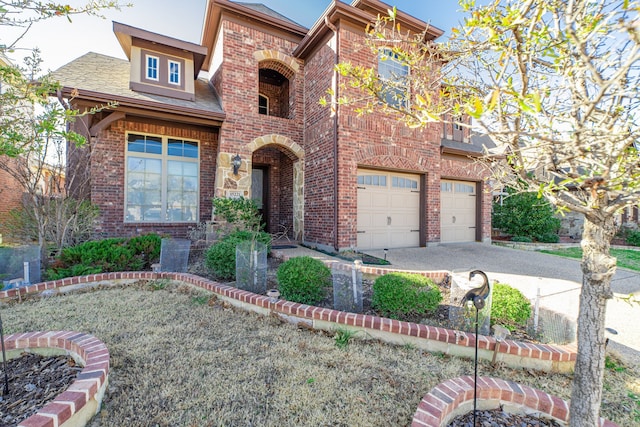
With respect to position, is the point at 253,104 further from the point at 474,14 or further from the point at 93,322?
the point at 474,14

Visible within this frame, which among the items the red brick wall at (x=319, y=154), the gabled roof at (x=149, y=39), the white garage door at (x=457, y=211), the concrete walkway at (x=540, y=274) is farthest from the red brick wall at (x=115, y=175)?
the white garage door at (x=457, y=211)

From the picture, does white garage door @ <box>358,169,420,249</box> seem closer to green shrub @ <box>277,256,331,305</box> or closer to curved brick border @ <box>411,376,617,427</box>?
green shrub @ <box>277,256,331,305</box>

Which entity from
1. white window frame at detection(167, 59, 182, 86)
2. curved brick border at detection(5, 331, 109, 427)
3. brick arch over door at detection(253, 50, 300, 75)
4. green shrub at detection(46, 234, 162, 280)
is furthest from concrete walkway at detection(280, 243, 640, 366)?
white window frame at detection(167, 59, 182, 86)

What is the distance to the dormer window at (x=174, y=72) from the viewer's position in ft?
25.6

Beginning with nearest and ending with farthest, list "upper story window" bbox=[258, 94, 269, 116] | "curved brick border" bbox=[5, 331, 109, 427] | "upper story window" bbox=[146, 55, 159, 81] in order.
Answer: "curved brick border" bbox=[5, 331, 109, 427] → "upper story window" bbox=[146, 55, 159, 81] → "upper story window" bbox=[258, 94, 269, 116]

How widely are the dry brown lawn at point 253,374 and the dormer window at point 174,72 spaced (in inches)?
259

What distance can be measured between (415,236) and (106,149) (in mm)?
8558

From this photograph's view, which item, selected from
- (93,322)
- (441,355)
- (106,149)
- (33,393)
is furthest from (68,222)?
(441,355)

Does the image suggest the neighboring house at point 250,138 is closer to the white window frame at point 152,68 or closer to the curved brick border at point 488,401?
the white window frame at point 152,68

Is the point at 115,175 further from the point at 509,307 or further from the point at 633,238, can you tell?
the point at 633,238

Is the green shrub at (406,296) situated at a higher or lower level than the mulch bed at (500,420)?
higher

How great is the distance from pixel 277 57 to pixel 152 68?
11.1 feet

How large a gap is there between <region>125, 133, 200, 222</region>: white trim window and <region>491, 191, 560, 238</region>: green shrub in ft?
36.7

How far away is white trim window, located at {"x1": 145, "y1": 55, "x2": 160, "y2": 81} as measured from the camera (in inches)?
296
